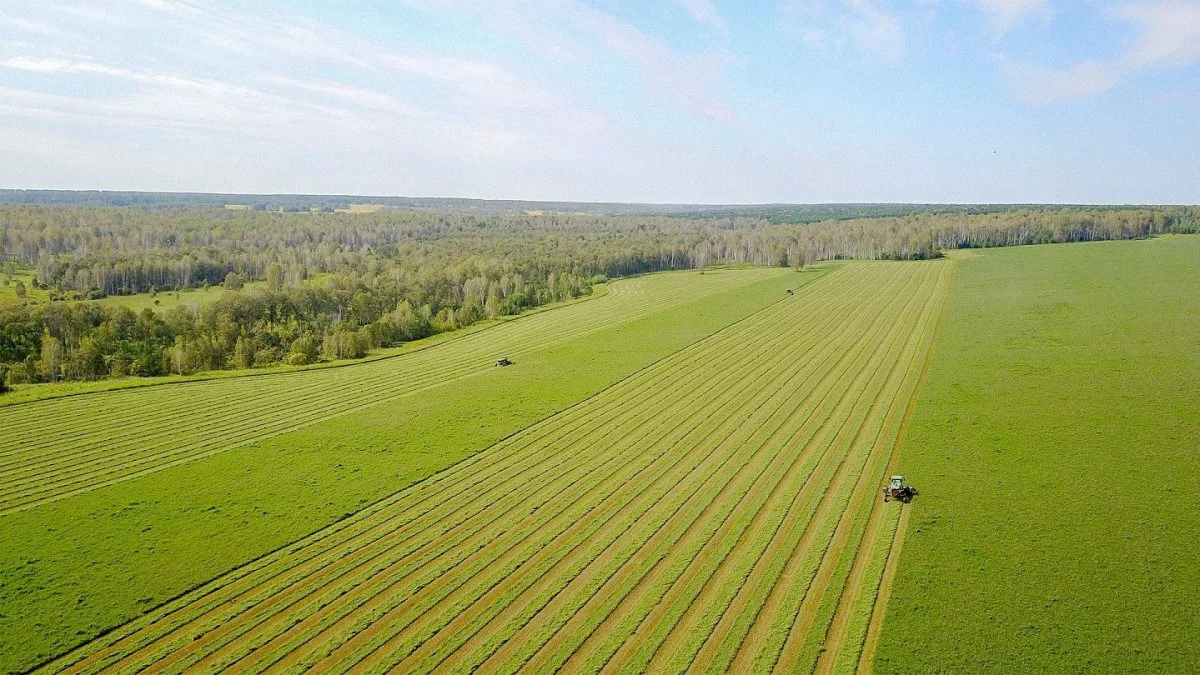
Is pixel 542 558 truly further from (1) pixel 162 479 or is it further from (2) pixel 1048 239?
(2) pixel 1048 239

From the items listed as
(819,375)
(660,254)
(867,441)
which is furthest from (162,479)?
(660,254)

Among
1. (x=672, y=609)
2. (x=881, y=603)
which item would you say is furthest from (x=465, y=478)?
(x=881, y=603)

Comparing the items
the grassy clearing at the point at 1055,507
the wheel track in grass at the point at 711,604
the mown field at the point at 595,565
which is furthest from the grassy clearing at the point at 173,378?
the grassy clearing at the point at 1055,507

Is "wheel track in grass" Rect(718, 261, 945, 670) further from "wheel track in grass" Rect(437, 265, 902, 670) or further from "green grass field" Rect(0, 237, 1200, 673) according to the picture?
"wheel track in grass" Rect(437, 265, 902, 670)

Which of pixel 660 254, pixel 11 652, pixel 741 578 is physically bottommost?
pixel 11 652

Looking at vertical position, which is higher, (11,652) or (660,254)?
(660,254)

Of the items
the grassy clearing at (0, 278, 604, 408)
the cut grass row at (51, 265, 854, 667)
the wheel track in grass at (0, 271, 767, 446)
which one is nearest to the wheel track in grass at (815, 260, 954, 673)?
the cut grass row at (51, 265, 854, 667)

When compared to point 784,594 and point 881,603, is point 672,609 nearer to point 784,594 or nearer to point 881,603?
point 784,594

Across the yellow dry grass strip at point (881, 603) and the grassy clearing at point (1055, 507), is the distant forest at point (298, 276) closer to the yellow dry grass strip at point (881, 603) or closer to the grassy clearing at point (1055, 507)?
the yellow dry grass strip at point (881, 603)
